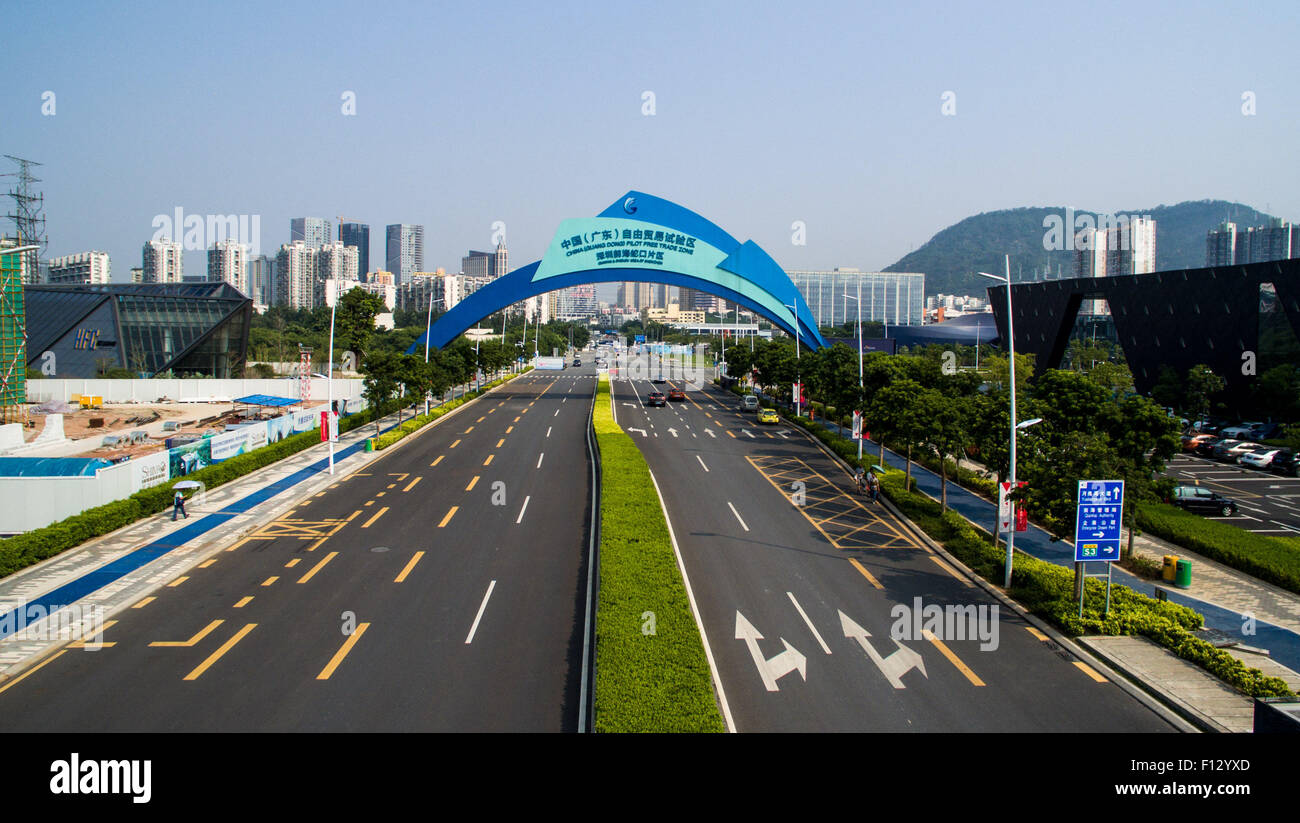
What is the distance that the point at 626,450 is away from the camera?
106 ft

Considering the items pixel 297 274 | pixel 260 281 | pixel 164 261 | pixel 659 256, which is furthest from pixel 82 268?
pixel 659 256

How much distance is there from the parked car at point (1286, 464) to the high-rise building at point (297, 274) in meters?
173

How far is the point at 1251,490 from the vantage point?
95.5 feet

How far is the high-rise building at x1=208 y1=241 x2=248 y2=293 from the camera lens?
494ft

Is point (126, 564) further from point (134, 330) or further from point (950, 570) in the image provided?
point (134, 330)

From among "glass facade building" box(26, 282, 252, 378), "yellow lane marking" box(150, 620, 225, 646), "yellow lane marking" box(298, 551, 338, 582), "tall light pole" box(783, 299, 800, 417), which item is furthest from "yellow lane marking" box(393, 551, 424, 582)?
"glass facade building" box(26, 282, 252, 378)

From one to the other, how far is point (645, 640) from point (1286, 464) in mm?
32635

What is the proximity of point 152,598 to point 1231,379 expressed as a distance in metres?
51.8

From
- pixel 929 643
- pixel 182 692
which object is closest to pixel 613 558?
pixel 929 643

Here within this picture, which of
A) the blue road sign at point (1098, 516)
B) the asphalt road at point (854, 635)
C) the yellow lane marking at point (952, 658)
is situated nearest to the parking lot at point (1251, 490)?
the asphalt road at point (854, 635)

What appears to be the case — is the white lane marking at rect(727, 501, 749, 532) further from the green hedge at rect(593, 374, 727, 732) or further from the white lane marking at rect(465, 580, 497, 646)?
the white lane marking at rect(465, 580, 497, 646)

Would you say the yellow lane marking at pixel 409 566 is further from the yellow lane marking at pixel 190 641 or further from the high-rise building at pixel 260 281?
the high-rise building at pixel 260 281

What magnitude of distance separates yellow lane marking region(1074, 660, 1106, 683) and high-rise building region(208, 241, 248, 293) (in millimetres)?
163388

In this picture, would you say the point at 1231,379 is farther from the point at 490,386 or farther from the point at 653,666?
the point at 490,386
